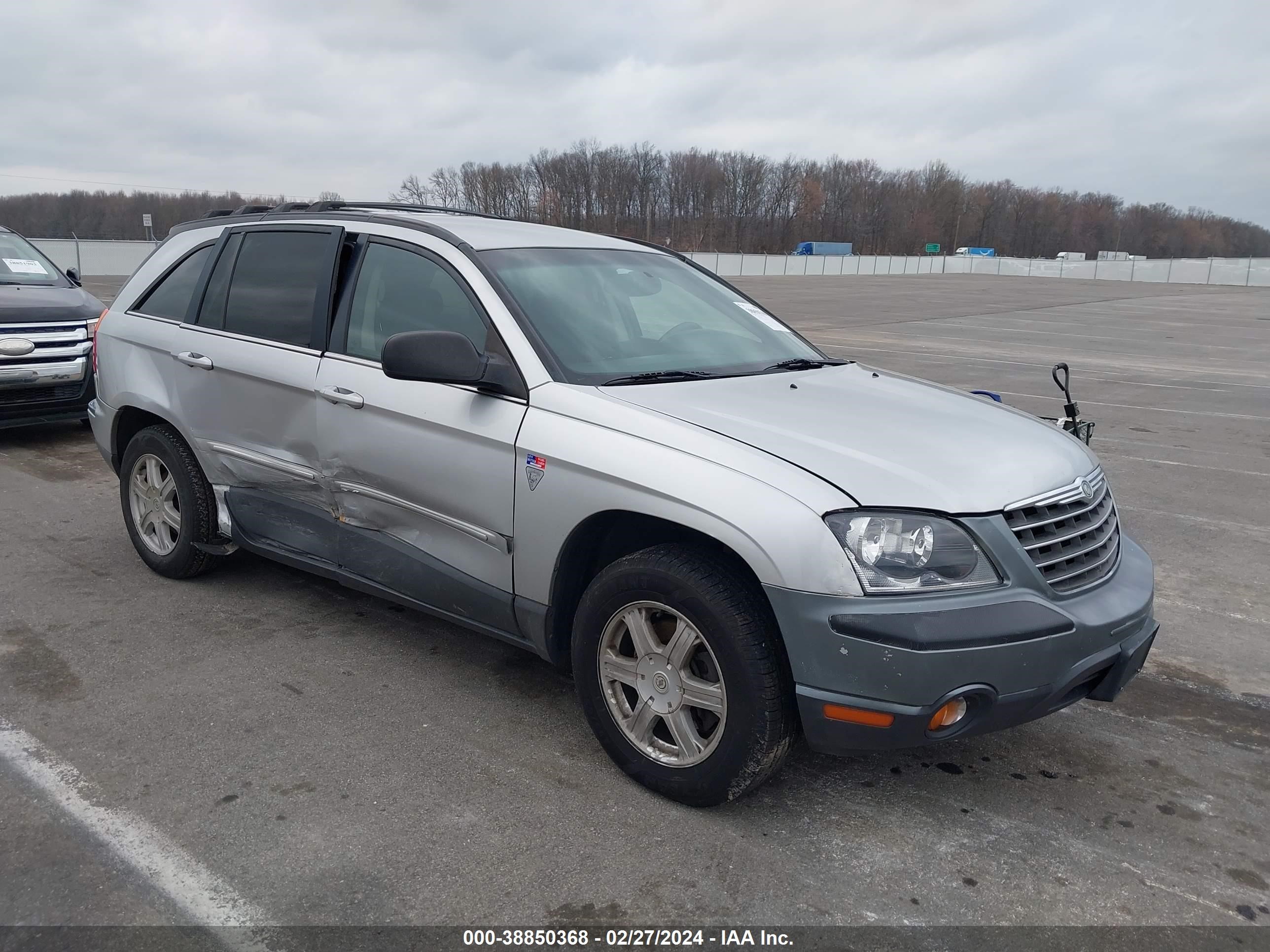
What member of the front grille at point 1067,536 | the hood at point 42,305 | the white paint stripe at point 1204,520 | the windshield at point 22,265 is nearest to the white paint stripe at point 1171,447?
the white paint stripe at point 1204,520

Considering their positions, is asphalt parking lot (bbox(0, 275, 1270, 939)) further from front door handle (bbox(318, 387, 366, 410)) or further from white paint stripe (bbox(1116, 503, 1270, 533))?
front door handle (bbox(318, 387, 366, 410))

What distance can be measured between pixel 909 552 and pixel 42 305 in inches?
326

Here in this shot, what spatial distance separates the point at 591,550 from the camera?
3293mm

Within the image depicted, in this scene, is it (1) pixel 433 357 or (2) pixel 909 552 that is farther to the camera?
(1) pixel 433 357

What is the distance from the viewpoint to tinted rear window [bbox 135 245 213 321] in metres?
4.88

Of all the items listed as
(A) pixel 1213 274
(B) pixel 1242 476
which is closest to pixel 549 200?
(A) pixel 1213 274

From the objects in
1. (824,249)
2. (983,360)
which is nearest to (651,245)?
(983,360)

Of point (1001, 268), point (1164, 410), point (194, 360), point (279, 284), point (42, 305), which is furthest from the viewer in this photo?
point (1001, 268)

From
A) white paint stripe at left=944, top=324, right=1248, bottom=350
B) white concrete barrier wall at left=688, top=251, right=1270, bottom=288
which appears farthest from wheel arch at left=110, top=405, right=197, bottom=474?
white concrete barrier wall at left=688, top=251, right=1270, bottom=288

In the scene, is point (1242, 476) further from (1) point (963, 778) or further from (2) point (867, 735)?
(2) point (867, 735)

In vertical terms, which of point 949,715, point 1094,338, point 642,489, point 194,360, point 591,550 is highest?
point 194,360

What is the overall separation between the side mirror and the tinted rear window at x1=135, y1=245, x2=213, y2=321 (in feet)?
6.93

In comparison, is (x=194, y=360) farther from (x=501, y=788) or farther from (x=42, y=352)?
(x=42, y=352)

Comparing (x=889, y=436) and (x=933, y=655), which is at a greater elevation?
(x=889, y=436)
